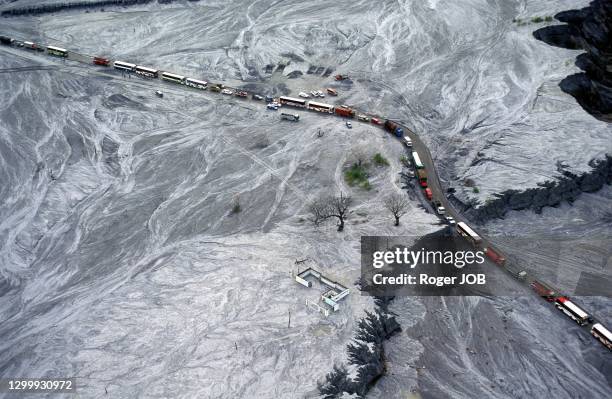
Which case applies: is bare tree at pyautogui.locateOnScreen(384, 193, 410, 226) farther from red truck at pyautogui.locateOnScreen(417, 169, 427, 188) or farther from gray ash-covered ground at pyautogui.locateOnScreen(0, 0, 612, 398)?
red truck at pyautogui.locateOnScreen(417, 169, 427, 188)

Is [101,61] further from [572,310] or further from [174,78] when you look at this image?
[572,310]

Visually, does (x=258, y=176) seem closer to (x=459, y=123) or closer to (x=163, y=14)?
(x=459, y=123)

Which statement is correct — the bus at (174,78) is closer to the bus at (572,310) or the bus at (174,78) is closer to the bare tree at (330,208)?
the bare tree at (330,208)

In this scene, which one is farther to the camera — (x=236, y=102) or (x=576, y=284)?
(x=236, y=102)

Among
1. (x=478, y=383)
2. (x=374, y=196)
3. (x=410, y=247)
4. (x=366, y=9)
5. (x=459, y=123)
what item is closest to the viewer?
(x=478, y=383)

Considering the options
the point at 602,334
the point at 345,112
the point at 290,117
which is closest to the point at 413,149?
the point at 345,112

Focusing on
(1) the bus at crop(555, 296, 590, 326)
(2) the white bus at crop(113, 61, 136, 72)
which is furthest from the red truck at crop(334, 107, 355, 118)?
(1) the bus at crop(555, 296, 590, 326)

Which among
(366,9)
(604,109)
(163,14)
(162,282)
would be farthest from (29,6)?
(604,109)

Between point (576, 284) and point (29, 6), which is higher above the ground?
point (29, 6)

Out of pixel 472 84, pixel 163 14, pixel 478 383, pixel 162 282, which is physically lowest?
pixel 478 383
